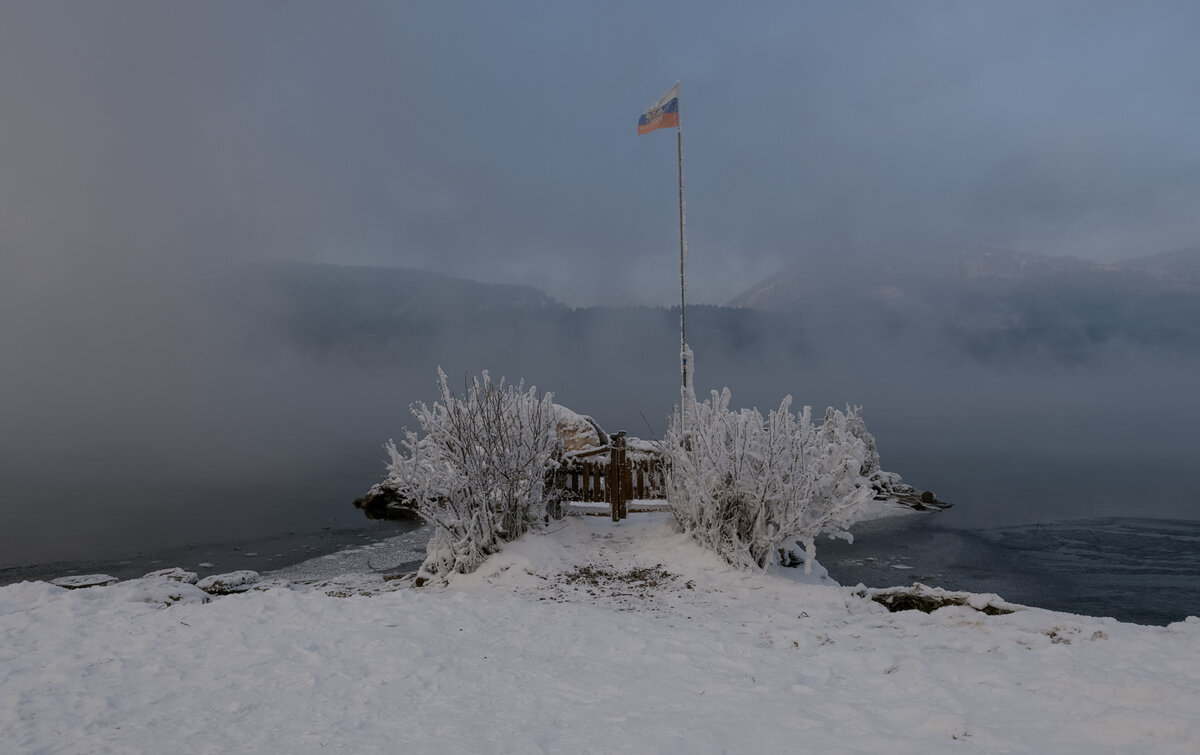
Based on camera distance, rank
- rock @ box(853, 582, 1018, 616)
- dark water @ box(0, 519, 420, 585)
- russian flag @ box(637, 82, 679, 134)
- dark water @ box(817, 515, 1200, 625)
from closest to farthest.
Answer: rock @ box(853, 582, 1018, 616) → dark water @ box(817, 515, 1200, 625) → dark water @ box(0, 519, 420, 585) → russian flag @ box(637, 82, 679, 134)

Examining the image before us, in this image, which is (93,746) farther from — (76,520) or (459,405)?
(76,520)

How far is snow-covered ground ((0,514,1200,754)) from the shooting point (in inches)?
166

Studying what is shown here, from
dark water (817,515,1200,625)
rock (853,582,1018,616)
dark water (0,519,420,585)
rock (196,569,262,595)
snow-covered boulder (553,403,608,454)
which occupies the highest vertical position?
snow-covered boulder (553,403,608,454)

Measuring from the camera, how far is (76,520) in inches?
1167

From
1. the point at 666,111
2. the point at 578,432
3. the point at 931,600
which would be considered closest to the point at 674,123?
the point at 666,111

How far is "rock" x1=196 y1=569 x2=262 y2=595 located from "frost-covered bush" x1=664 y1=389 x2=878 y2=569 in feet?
26.0

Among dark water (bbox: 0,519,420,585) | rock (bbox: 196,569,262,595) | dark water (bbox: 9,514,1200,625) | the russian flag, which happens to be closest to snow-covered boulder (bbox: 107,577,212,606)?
rock (bbox: 196,569,262,595)

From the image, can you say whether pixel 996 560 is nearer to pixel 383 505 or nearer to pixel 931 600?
pixel 931 600

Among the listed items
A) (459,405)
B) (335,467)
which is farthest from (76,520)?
(459,405)

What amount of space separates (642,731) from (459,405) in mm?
7986

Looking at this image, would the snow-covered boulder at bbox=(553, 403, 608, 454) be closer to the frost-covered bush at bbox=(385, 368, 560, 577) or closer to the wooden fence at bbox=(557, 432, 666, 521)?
the wooden fence at bbox=(557, 432, 666, 521)

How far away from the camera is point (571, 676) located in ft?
18.5

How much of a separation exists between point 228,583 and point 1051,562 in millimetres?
19255

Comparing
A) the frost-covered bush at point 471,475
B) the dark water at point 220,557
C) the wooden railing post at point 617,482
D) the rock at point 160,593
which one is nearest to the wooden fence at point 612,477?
the wooden railing post at point 617,482
